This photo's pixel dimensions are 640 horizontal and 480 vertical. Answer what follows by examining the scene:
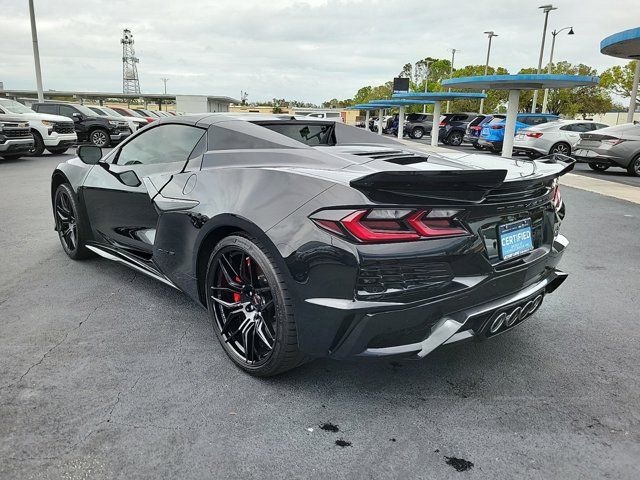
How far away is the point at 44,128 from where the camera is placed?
49.2 feet

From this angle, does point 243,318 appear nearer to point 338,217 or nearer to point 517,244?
point 338,217

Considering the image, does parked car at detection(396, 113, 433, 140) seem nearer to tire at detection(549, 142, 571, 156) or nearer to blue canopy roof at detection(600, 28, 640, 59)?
blue canopy roof at detection(600, 28, 640, 59)

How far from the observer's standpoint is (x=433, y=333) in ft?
7.55

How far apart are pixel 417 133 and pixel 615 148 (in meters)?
23.1

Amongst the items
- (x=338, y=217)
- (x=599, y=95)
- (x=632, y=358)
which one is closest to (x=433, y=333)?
(x=338, y=217)

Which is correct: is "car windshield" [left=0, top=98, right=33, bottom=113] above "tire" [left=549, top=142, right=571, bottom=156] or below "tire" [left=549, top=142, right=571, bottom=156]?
above

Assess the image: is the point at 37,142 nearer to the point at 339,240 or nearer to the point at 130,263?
the point at 130,263

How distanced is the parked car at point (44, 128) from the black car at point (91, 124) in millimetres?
3218

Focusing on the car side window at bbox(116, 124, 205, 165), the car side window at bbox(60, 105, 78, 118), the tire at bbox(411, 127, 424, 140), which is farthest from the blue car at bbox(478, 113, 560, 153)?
the car side window at bbox(116, 124, 205, 165)

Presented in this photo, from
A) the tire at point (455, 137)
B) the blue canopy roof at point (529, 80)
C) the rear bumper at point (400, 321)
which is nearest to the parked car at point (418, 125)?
the tire at point (455, 137)

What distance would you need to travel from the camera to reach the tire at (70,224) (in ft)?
14.6

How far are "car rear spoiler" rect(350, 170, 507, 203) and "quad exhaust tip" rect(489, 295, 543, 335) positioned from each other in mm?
642

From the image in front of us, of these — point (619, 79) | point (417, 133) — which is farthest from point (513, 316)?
point (619, 79)

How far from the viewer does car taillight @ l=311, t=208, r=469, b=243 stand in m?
2.16
